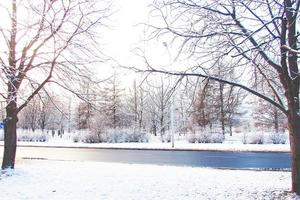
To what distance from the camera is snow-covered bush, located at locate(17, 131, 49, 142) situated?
47469mm

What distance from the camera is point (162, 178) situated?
1176 centimetres

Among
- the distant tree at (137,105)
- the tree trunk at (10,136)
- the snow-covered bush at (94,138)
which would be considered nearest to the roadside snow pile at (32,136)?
the snow-covered bush at (94,138)

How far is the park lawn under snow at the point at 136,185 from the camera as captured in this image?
904cm

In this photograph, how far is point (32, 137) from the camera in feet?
157

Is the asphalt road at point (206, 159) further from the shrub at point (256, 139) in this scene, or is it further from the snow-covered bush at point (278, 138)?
the snow-covered bush at point (278, 138)

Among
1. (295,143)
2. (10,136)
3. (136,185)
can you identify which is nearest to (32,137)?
Result: (10,136)

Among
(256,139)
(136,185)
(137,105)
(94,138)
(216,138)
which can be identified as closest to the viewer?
(136,185)

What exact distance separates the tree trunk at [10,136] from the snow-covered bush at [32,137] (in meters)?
34.9

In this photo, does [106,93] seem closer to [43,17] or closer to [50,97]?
[50,97]

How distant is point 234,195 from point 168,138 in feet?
106

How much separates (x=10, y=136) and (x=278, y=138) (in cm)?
2679

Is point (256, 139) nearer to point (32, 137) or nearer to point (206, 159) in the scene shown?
point (206, 159)

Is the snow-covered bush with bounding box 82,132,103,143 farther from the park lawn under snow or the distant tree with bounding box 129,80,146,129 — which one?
the park lawn under snow

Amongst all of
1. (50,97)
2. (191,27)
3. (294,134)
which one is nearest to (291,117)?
(294,134)
